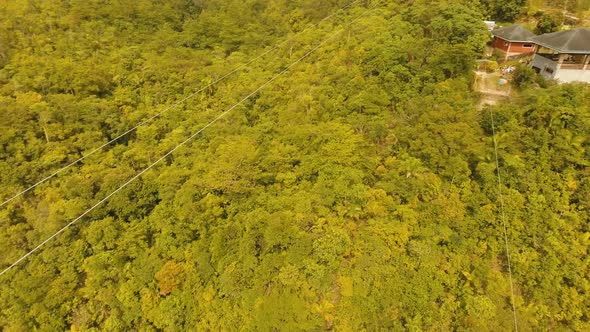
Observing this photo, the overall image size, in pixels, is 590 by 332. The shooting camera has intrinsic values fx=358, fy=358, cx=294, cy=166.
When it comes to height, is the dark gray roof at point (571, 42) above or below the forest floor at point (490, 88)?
above

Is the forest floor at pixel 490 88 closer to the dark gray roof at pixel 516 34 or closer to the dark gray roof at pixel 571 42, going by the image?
the dark gray roof at pixel 516 34

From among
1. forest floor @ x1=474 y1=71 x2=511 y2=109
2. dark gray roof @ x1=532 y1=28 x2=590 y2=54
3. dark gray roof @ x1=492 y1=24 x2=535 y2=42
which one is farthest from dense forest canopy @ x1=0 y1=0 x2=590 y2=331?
dark gray roof @ x1=532 y1=28 x2=590 y2=54

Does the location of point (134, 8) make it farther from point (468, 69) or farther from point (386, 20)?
point (468, 69)

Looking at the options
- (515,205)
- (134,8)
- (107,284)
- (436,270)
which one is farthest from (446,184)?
(134,8)

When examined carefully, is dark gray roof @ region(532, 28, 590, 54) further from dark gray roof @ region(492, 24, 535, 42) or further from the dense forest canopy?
the dense forest canopy

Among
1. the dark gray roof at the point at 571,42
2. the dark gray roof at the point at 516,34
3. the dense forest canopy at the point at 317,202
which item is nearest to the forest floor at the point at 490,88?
the dense forest canopy at the point at 317,202

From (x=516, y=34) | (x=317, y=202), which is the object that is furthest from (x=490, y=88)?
(x=317, y=202)

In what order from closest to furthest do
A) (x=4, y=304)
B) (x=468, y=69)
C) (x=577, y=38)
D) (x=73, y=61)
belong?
1. (x=4, y=304)
2. (x=577, y=38)
3. (x=468, y=69)
4. (x=73, y=61)
